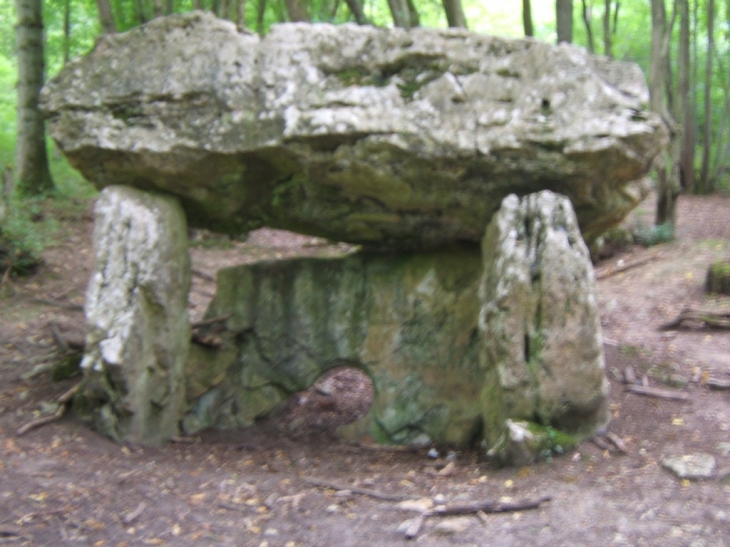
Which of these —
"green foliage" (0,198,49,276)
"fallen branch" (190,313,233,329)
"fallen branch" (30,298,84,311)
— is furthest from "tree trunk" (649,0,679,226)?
"green foliage" (0,198,49,276)

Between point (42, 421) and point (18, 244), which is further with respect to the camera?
point (18, 244)

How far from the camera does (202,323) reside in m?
6.74

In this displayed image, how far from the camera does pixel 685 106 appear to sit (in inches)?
535

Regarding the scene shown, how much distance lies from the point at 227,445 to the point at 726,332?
15.9 ft

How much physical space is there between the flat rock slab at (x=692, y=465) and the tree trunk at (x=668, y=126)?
7.18m

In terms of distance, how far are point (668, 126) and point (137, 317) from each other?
→ 8.61 m

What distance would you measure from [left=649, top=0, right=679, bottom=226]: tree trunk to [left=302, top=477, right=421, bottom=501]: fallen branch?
788 cm

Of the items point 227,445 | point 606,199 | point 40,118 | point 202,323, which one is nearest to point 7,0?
point 40,118

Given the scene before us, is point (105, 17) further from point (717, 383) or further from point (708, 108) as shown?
point (708, 108)

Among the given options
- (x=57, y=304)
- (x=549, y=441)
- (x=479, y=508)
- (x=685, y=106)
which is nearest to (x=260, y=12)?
(x=685, y=106)

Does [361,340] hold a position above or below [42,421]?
above

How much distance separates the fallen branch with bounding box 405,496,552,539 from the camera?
4077mm

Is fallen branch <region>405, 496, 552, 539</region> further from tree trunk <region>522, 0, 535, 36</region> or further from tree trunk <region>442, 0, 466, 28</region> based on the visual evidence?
tree trunk <region>522, 0, 535, 36</region>

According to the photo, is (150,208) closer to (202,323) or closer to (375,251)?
(202,323)
